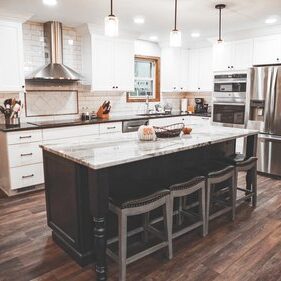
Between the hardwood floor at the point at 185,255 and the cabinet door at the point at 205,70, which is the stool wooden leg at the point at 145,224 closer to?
the hardwood floor at the point at 185,255

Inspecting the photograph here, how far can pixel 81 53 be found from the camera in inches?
198

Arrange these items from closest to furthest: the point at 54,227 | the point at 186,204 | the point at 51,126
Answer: the point at 54,227, the point at 186,204, the point at 51,126

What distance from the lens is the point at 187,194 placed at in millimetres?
2557

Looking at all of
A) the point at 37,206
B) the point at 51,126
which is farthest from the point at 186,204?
the point at 51,126

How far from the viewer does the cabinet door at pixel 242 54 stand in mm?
5094

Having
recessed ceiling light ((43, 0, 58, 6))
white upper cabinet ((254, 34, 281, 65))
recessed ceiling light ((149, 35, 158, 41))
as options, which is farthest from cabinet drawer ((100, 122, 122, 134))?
white upper cabinet ((254, 34, 281, 65))

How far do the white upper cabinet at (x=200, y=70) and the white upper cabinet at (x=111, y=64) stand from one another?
183 cm

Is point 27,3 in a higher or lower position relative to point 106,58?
higher

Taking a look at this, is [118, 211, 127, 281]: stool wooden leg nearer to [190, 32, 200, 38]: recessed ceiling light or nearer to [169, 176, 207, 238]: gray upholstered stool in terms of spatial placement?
[169, 176, 207, 238]: gray upholstered stool

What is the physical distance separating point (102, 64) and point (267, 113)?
2.89 metres

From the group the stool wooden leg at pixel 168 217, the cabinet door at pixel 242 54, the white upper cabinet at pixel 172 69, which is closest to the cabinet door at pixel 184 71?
the white upper cabinet at pixel 172 69

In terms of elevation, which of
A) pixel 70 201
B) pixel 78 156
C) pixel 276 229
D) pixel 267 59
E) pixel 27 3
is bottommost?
pixel 276 229

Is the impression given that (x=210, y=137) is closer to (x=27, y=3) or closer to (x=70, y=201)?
(x=70, y=201)

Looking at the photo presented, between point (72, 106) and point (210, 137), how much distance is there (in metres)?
2.81
